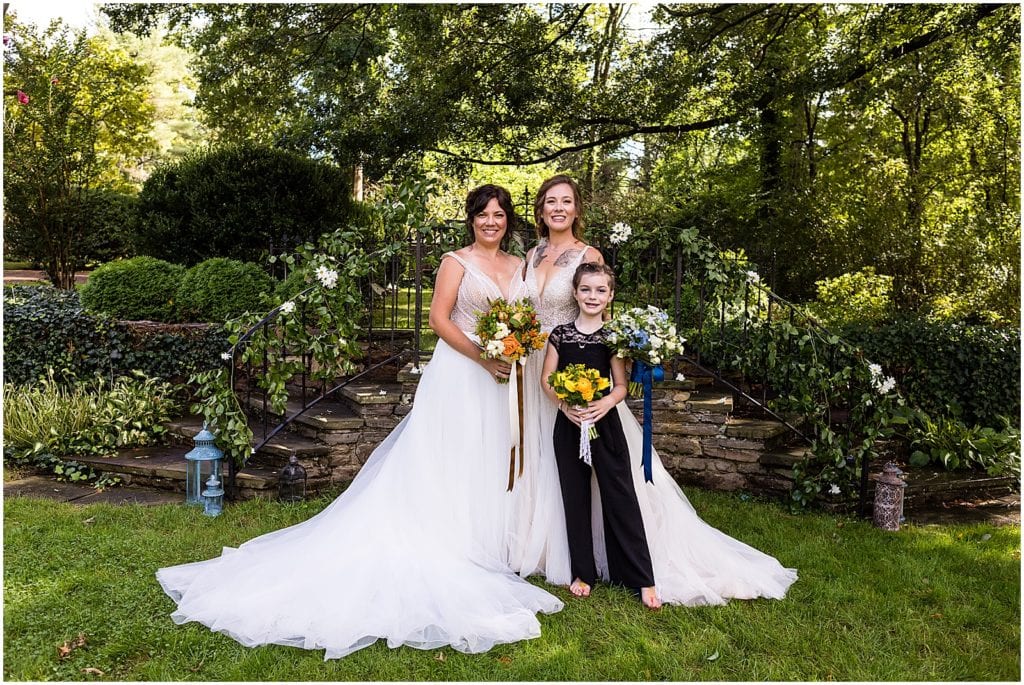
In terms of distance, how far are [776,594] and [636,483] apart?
91cm

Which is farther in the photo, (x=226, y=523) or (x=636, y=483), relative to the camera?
(x=226, y=523)

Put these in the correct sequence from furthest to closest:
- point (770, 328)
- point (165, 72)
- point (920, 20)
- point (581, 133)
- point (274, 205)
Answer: point (165, 72) < point (581, 133) < point (274, 205) < point (920, 20) < point (770, 328)

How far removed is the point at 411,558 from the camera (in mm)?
3703

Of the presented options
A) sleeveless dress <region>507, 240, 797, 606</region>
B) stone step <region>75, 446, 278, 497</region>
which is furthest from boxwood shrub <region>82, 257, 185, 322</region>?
sleeveless dress <region>507, 240, 797, 606</region>

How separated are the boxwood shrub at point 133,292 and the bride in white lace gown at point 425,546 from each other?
3747 mm

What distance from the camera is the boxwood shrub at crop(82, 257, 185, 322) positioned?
22.9 feet

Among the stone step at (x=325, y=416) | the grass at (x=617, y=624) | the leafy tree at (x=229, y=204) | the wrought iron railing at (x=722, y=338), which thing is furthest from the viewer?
the leafy tree at (x=229, y=204)

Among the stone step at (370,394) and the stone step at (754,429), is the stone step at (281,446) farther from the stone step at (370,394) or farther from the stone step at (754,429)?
the stone step at (754,429)

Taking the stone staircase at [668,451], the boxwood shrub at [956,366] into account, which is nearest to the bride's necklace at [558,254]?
the stone staircase at [668,451]

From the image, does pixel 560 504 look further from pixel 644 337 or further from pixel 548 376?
pixel 644 337

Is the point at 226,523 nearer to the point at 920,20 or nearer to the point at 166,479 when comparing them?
the point at 166,479

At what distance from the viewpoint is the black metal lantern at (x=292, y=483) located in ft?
17.3

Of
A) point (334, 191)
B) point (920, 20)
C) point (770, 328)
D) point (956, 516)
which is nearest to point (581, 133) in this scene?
point (334, 191)

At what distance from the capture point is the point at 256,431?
20.4ft
